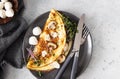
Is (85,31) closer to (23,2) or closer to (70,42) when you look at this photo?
(70,42)

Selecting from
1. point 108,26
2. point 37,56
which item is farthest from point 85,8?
point 37,56

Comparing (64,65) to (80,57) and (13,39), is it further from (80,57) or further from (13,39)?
(13,39)

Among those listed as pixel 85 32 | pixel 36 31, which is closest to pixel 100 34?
pixel 85 32

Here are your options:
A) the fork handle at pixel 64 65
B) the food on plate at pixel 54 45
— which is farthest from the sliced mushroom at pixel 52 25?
the fork handle at pixel 64 65

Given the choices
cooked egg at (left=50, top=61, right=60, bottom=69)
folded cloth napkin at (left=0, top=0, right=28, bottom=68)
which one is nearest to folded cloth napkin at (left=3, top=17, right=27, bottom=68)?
folded cloth napkin at (left=0, top=0, right=28, bottom=68)

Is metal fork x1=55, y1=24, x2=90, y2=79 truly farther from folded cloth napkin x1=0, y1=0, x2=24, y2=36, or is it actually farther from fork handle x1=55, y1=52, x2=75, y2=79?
folded cloth napkin x1=0, y1=0, x2=24, y2=36

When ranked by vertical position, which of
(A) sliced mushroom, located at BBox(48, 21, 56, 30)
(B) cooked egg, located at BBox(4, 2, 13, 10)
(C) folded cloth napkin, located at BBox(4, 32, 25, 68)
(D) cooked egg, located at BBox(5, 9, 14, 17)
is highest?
(B) cooked egg, located at BBox(4, 2, 13, 10)

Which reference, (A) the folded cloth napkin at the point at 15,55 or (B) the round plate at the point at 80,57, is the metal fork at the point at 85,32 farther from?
(A) the folded cloth napkin at the point at 15,55
